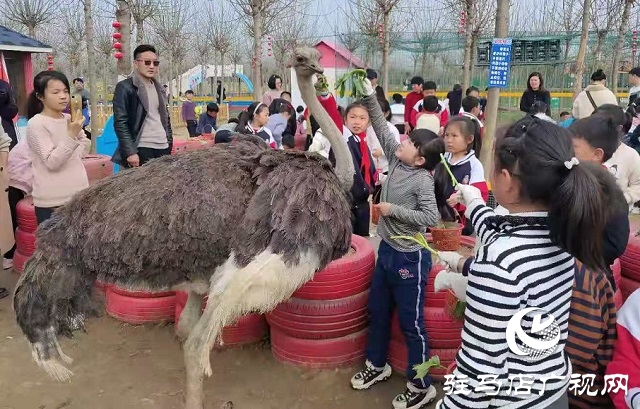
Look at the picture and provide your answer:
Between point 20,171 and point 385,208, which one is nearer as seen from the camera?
point 385,208

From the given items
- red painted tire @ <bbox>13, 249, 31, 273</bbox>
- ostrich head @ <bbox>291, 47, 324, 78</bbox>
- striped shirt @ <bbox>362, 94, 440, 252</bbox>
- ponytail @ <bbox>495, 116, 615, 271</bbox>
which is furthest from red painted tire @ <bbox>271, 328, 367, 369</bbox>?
red painted tire @ <bbox>13, 249, 31, 273</bbox>

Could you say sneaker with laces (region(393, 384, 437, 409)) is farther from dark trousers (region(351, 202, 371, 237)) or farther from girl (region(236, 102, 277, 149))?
girl (region(236, 102, 277, 149))

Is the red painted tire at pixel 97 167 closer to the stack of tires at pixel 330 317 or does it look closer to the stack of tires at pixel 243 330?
the stack of tires at pixel 243 330

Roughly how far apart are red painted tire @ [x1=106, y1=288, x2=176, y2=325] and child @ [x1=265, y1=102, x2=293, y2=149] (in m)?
3.16

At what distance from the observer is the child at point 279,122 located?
6.49 meters

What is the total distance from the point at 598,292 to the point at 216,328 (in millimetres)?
1287

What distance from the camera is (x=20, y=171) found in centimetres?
434

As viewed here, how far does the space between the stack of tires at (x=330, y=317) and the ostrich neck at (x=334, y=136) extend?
0.50 meters

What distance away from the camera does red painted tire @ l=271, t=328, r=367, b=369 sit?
290cm

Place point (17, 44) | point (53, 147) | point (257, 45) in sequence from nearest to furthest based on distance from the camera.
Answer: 1. point (53, 147)
2. point (257, 45)
3. point (17, 44)

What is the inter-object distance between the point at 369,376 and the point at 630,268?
1.32m

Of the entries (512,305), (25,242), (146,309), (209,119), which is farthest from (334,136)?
(209,119)

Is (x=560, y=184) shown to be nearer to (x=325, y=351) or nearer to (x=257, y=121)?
(x=325, y=351)

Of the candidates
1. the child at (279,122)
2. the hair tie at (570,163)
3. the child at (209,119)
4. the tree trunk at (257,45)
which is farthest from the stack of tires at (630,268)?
the tree trunk at (257,45)
